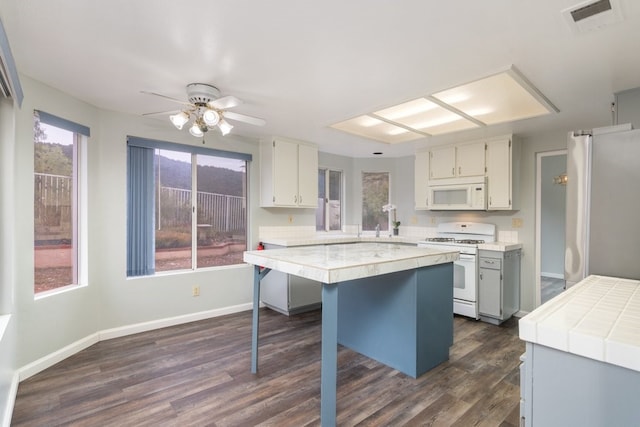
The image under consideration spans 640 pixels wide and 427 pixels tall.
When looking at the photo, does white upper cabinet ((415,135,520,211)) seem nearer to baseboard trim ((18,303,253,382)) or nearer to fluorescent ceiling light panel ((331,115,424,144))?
fluorescent ceiling light panel ((331,115,424,144))

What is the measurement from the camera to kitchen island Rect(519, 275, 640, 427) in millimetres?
785

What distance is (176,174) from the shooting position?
365cm

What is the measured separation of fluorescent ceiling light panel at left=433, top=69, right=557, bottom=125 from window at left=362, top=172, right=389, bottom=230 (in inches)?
87.7

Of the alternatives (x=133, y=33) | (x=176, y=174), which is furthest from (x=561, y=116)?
(x=176, y=174)

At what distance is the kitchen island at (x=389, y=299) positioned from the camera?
205 centimetres

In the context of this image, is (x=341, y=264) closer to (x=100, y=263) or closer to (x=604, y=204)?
(x=604, y=204)

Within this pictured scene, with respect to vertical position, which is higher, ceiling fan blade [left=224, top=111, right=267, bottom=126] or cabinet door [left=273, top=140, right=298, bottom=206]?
ceiling fan blade [left=224, top=111, right=267, bottom=126]

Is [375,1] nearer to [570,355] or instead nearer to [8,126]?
[570,355]

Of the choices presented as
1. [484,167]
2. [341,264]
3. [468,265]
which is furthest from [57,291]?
[484,167]

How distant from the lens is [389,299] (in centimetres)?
255

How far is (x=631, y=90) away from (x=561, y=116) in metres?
0.69

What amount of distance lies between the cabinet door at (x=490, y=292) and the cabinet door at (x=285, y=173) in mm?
2517

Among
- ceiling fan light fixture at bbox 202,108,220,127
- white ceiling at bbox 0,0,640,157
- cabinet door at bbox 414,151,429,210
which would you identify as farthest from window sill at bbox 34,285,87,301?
cabinet door at bbox 414,151,429,210

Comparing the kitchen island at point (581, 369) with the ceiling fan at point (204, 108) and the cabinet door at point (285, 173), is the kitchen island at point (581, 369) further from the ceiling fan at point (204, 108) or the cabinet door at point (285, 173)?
the cabinet door at point (285, 173)
